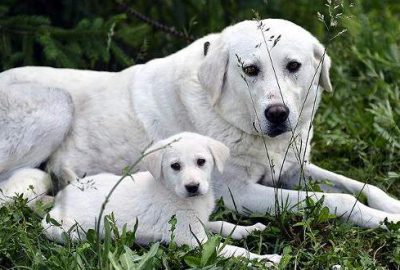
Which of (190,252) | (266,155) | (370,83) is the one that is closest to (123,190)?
(190,252)

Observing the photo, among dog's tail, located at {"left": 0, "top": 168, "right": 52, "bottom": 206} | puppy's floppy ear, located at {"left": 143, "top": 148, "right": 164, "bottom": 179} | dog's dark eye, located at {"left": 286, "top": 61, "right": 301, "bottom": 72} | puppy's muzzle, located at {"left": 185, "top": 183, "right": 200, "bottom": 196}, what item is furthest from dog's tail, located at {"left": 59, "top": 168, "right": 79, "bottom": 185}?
dog's dark eye, located at {"left": 286, "top": 61, "right": 301, "bottom": 72}

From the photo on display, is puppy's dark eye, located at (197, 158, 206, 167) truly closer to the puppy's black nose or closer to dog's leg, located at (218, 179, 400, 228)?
the puppy's black nose

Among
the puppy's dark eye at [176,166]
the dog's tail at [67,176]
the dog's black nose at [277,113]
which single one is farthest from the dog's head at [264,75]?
the dog's tail at [67,176]

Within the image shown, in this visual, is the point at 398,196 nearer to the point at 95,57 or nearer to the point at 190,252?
the point at 190,252

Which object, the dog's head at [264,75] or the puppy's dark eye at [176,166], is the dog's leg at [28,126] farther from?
the puppy's dark eye at [176,166]

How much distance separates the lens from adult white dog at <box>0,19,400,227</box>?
4.85m

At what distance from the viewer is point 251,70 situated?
486 cm

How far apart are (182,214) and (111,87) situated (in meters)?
1.41

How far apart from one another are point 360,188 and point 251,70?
107cm

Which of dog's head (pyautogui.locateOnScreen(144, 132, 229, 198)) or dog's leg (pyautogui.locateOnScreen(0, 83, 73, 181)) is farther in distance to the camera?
dog's leg (pyautogui.locateOnScreen(0, 83, 73, 181))

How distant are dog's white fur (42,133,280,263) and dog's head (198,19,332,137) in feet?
1.36

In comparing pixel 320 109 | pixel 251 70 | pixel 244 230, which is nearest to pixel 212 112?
pixel 251 70

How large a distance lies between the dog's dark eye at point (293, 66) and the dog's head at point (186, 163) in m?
0.68

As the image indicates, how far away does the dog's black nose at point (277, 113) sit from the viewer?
471 centimetres
